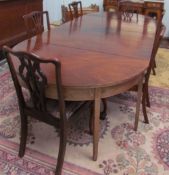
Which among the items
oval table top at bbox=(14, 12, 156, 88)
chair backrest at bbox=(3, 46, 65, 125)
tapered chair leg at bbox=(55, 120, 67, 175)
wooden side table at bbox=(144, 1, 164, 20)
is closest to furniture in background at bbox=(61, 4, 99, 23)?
wooden side table at bbox=(144, 1, 164, 20)

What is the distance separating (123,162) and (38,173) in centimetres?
66

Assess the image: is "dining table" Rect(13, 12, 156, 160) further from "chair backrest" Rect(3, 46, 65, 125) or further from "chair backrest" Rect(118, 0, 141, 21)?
"chair backrest" Rect(118, 0, 141, 21)

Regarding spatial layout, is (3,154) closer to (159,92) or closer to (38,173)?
(38,173)

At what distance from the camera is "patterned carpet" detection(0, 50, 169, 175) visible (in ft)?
5.80

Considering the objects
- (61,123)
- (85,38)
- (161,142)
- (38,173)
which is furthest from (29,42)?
(161,142)

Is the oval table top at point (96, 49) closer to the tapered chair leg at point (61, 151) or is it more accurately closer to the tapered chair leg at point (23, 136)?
the tapered chair leg at point (61, 151)

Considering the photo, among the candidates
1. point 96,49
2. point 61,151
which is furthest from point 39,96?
point 96,49

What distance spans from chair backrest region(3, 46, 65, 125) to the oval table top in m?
0.08

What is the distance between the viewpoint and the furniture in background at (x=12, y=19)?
138 inches

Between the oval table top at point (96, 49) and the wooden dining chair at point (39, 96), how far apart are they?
95mm

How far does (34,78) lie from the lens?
1.44m

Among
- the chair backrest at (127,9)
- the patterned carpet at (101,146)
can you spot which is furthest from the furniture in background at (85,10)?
the patterned carpet at (101,146)

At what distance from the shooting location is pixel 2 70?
3334 millimetres

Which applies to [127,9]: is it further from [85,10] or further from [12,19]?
[12,19]
